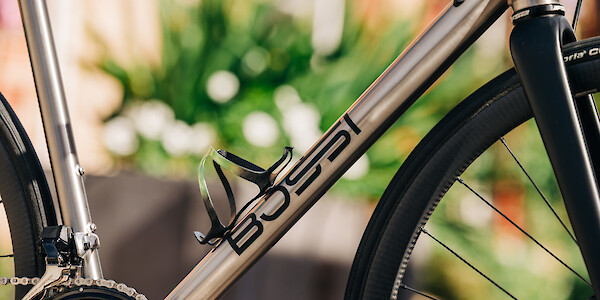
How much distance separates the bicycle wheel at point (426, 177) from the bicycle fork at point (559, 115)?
2.0 inches

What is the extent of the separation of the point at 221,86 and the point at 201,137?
0.15 metres

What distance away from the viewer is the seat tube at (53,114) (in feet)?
2.33

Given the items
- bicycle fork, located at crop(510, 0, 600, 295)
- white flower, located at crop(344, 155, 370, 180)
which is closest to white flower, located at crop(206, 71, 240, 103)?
white flower, located at crop(344, 155, 370, 180)

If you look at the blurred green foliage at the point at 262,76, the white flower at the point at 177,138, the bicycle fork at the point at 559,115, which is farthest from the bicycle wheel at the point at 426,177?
the white flower at the point at 177,138

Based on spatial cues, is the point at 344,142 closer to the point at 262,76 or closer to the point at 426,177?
the point at 426,177

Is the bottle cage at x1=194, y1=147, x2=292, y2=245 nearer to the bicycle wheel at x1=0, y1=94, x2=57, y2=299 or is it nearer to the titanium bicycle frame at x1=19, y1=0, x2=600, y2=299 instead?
the titanium bicycle frame at x1=19, y1=0, x2=600, y2=299

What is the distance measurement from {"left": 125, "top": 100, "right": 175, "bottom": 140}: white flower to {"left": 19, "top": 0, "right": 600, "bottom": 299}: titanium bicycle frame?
0.62m

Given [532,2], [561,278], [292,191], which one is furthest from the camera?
[561,278]

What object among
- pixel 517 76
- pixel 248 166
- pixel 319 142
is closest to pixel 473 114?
pixel 517 76

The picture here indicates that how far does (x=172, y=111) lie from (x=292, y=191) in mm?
806

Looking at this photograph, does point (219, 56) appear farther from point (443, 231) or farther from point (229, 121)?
point (443, 231)

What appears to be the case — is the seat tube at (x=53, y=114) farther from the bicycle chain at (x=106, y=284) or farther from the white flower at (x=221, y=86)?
the white flower at (x=221, y=86)

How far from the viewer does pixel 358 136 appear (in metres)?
0.64

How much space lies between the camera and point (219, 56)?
1398mm
